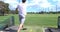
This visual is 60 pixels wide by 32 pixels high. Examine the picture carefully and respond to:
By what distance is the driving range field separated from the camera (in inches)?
665

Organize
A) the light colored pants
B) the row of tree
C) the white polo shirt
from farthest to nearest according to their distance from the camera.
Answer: the row of tree → the light colored pants → the white polo shirt

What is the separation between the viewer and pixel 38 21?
16938mm

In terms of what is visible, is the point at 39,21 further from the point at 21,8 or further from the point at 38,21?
the point at 21,8

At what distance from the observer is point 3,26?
17.0m

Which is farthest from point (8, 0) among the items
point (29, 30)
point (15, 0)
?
point (29, 30)

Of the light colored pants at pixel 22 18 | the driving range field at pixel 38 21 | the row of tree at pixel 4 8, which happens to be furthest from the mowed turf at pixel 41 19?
the row of tree at pixel 4 8

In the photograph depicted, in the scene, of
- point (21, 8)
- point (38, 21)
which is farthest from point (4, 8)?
point (38, 21)

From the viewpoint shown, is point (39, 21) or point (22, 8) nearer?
point (22, 8)

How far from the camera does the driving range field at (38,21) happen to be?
Result: 55.4ft

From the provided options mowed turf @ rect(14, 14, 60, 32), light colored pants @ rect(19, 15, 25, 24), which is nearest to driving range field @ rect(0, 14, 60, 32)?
mowed turf @ rect(14, 14, 60, 32)

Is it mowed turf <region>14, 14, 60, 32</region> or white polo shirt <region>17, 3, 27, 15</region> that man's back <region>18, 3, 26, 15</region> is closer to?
white polo shirt <region>17, 3, 27, 15</region>

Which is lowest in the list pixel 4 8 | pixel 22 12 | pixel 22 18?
pixel 22 18

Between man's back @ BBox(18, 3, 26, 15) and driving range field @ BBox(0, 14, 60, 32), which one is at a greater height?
man's back @ BBox(18, 3, 26, 15)

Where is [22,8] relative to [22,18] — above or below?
above
